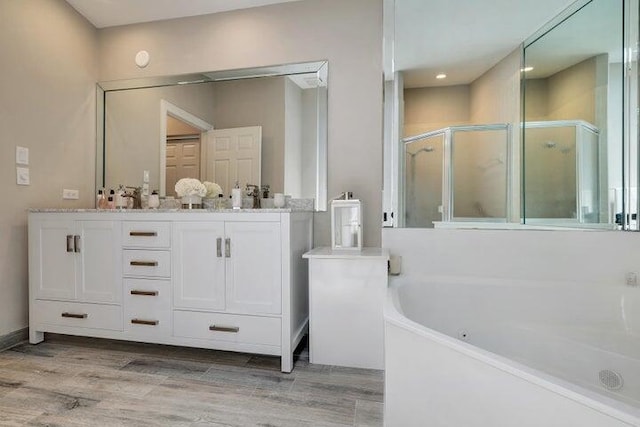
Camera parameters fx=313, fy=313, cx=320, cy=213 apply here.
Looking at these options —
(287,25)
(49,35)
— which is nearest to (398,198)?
(287,25)

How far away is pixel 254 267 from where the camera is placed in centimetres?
182

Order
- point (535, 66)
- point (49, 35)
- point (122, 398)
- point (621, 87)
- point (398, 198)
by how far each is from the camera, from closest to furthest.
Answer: point (122, 398)
point (621, 87)
point (535, 66)
point (398, 198)
point (49, 35)

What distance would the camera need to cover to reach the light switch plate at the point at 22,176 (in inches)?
83.7

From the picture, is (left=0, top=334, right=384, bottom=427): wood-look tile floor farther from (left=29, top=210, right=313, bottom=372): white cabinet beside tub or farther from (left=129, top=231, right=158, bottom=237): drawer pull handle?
(left=129, top=231, right=158, bottom=237): drawer pull handle

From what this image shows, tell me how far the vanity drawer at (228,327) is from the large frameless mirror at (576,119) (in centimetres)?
170

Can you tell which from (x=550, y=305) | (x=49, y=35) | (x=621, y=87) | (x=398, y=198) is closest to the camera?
(x=550, y=305)

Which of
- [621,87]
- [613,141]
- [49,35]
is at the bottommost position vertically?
[613,141]

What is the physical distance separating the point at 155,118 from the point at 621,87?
3172 mm

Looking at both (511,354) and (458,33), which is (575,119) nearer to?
(458,33)

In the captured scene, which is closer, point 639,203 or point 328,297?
point 639,203

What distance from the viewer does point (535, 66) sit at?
204 centimetres

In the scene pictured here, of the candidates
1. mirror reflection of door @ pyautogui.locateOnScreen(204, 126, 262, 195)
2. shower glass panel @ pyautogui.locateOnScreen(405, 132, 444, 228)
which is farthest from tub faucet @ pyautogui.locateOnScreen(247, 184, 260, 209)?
shower glass panel @ pyautogui.locateOnScreen(405, 132, 444, 228)

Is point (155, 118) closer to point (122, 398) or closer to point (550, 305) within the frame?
point (122, 398)

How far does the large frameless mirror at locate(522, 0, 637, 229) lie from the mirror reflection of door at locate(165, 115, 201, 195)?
92.8 inches
